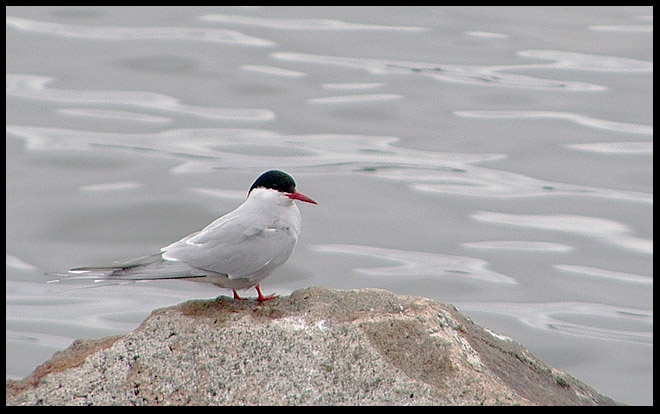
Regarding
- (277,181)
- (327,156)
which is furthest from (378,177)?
(277,181)

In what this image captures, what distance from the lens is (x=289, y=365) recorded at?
430 centimetres

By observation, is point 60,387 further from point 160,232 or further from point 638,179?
point 638,179

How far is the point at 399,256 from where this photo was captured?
1109 centimetres

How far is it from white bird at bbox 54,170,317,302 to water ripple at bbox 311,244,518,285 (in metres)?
5.06

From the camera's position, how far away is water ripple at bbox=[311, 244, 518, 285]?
10.7 m

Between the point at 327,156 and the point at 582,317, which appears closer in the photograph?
the point at 582,317

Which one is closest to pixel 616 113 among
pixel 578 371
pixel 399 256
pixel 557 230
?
pixel 557 230

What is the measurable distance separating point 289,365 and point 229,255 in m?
1.12

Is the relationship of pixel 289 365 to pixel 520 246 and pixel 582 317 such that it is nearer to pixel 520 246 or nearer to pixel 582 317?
pixel 582 317

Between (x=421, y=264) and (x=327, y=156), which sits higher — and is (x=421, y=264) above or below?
below

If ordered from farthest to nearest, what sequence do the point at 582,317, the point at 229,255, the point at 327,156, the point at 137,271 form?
the point at 327,156
the point at 582,317
the point at 229,255
the point at 137,271

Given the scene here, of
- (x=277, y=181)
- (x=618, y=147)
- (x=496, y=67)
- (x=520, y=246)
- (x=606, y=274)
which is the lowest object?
(x=606, y=274)

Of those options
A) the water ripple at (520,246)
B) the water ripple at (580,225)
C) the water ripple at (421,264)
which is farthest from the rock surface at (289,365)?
the water ripple at (580,225)

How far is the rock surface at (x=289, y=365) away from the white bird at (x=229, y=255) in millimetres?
438
